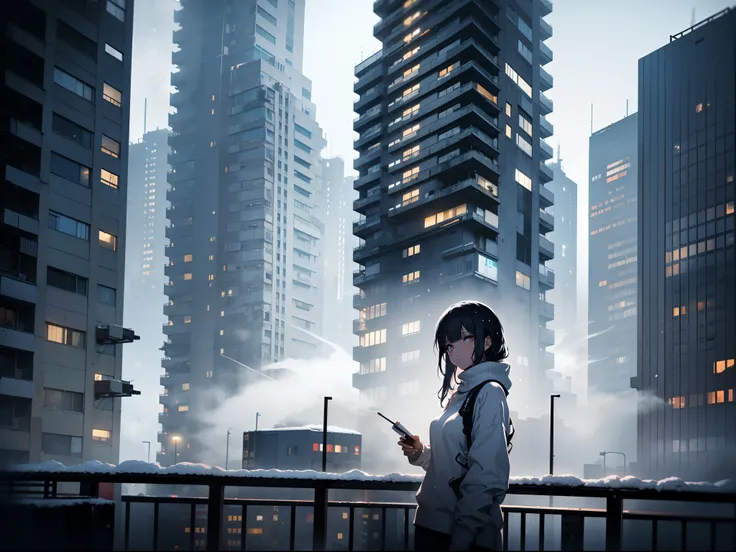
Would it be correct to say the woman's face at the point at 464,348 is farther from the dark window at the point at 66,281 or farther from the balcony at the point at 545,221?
the balcony at the point at 545,221

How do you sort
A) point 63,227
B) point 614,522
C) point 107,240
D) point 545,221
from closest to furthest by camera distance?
point 614,522 → point 63,227 → point 107,240 → point 545,221

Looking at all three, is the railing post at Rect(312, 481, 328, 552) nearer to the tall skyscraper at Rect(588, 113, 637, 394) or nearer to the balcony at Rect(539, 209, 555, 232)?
the balcony at Rect(539, 209, 555, 232)

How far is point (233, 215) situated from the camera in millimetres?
126188

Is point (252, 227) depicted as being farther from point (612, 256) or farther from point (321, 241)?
point (612, 256)

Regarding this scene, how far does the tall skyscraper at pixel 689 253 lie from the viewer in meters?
71.9

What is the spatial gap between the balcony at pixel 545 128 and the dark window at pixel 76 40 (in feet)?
190

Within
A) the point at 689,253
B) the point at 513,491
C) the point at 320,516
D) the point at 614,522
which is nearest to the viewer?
the point at 513,491

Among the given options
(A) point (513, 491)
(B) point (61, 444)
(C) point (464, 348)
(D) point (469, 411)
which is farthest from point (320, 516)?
(B) point (61, 444)

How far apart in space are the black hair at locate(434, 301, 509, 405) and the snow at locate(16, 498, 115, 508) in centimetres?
249

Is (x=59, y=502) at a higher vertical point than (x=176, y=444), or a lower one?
higher

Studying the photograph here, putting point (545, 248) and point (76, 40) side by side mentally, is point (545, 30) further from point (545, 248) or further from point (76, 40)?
point (76, 40)

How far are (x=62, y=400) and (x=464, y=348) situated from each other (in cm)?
4068

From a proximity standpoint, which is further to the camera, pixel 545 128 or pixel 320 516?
pixel 545 128

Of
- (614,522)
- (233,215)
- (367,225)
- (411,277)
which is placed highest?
(233,215)
